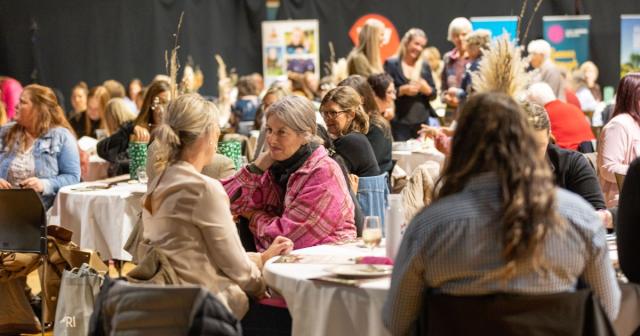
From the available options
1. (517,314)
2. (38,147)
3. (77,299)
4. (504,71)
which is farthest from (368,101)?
(517,314)

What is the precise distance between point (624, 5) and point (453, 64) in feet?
23.4

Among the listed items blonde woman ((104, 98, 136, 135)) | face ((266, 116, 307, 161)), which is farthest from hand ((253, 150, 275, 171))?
blonde woman ((104, 98, 136, 135))

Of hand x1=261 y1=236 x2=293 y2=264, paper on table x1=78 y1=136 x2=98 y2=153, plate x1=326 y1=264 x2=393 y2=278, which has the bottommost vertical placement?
paper on table x1=78 y1=136 x2=98 y2=153

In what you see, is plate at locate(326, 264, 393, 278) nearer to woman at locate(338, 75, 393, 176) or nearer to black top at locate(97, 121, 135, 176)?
woman at locate(338, 75, 393, 176)

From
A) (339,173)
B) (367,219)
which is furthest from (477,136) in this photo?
(339,173)

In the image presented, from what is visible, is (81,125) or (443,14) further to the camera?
(443,14)

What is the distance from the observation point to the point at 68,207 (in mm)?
6320

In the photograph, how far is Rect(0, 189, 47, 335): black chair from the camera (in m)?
5.49

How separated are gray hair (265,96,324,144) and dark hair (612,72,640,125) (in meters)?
2.03

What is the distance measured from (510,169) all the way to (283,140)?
6.11ft

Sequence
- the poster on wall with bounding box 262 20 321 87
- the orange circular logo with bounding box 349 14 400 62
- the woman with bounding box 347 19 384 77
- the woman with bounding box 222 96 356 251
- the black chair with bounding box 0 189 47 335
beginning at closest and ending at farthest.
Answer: the woman with bounding box 222 96 356 251 < the black chair with bounding box 0 189 47 335 < the woman with bounding box 347 19 384 77 < the poster on wall with bounding box 262 20 321 87 < the orange circular logo with bounding box 349 14 400 62

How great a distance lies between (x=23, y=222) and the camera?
5539 mm

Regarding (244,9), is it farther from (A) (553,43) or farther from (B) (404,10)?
(A) (553,43)

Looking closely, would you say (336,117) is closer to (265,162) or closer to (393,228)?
(265,162)
